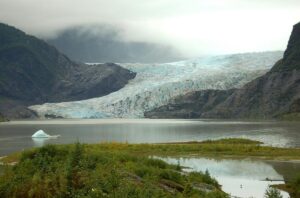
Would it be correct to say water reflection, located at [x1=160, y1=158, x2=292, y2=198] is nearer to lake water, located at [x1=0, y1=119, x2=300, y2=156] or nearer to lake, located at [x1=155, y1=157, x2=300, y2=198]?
lake, located at [x1=155, y1=157, x2=300, y2=198]

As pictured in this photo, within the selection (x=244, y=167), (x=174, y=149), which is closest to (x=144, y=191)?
(x=244, y=167)

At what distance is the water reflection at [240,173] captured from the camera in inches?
1250

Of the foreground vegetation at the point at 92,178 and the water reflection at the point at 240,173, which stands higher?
the foreground vegetation at the point at 92,178

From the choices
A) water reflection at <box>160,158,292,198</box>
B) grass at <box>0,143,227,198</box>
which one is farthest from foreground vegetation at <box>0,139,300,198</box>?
water reflection at <box>160,158,292,198</box>

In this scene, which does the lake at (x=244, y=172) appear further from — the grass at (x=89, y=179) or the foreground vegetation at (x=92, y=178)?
the grass at (x=89, y=179)

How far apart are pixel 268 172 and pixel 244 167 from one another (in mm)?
3839

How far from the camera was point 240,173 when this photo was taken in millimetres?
40062

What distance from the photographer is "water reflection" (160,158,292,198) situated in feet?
104

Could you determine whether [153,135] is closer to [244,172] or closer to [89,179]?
[244,172]

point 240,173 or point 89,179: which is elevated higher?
point 89,179

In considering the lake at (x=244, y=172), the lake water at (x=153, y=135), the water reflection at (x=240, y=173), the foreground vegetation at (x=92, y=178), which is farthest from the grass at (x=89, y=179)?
the lake water at (x=153, y=135)

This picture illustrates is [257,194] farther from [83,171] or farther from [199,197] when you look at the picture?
[83,171]

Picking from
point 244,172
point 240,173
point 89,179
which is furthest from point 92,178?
point 244,172

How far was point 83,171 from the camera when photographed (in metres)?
24.2
